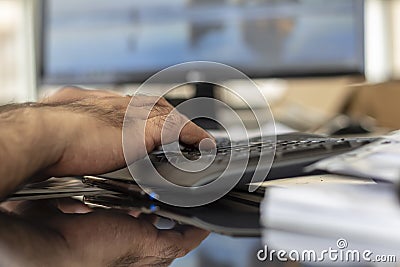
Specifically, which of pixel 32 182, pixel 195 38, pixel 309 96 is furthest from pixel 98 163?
A: pixel 309 96

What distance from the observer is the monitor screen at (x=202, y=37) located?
3.74 feet

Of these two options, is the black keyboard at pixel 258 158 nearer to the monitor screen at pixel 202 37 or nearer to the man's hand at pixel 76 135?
the man's hand at pixel 76 135

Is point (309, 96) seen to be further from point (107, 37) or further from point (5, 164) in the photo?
point (5, 164)

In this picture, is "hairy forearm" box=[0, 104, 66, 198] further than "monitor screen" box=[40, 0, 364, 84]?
No

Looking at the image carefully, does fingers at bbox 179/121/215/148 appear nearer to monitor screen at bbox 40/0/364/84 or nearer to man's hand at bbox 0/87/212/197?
man's hand at bbox 0/87/212/197

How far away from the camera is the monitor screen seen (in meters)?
1.14

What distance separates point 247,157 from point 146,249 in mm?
123

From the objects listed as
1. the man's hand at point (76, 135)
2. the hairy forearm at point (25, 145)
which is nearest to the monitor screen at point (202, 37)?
the man's hand at point (76, 135)

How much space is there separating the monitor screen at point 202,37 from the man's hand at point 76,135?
0.61m

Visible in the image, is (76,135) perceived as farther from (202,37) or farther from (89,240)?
(202,37)

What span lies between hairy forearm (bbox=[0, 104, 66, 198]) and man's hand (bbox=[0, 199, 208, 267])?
4cm

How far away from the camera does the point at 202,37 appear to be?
1165mm

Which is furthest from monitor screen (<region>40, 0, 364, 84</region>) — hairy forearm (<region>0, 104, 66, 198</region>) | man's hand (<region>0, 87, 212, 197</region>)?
hairy forearm (<region>0, 104, 66, 198</region>)

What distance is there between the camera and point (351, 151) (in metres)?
0.46
